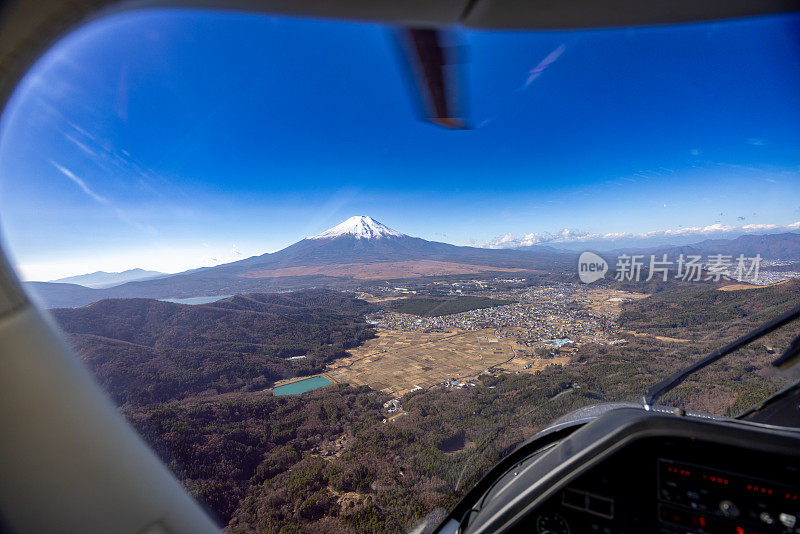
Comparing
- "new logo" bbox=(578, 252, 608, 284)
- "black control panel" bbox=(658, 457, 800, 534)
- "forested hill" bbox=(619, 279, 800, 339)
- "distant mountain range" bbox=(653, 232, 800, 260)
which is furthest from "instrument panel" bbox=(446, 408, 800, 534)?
"distant mountain range" bbox=(653, 232, 800, 260)

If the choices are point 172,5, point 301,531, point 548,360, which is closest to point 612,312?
point 548,360

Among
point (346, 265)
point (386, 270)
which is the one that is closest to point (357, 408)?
point (386, 270)

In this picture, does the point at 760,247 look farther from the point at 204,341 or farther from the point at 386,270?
the point at 386,270

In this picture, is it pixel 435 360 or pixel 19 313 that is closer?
pixel 19 313

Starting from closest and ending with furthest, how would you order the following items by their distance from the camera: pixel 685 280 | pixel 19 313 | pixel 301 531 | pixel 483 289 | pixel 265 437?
pixel 19 313 < pixel 301 531 < pixel 685 280 < pixel 265 437 < pixel 483 289

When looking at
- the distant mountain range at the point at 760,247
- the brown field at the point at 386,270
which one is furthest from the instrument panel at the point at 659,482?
the brown field at the point at 386,270

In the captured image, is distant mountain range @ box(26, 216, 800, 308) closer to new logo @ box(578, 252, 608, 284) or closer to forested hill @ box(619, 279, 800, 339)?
forested hill @ box(619, 279, 800, 339)

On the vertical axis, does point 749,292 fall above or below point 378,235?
below

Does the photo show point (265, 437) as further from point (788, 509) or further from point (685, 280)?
point (685, 280)

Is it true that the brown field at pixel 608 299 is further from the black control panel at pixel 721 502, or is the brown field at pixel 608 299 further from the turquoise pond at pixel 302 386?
the turquoise pond at pixel 302 386

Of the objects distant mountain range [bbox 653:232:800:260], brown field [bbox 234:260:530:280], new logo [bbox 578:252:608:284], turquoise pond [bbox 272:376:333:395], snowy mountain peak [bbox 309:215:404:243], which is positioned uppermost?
snowy mountain peak [bbox 309:215:404:243]
